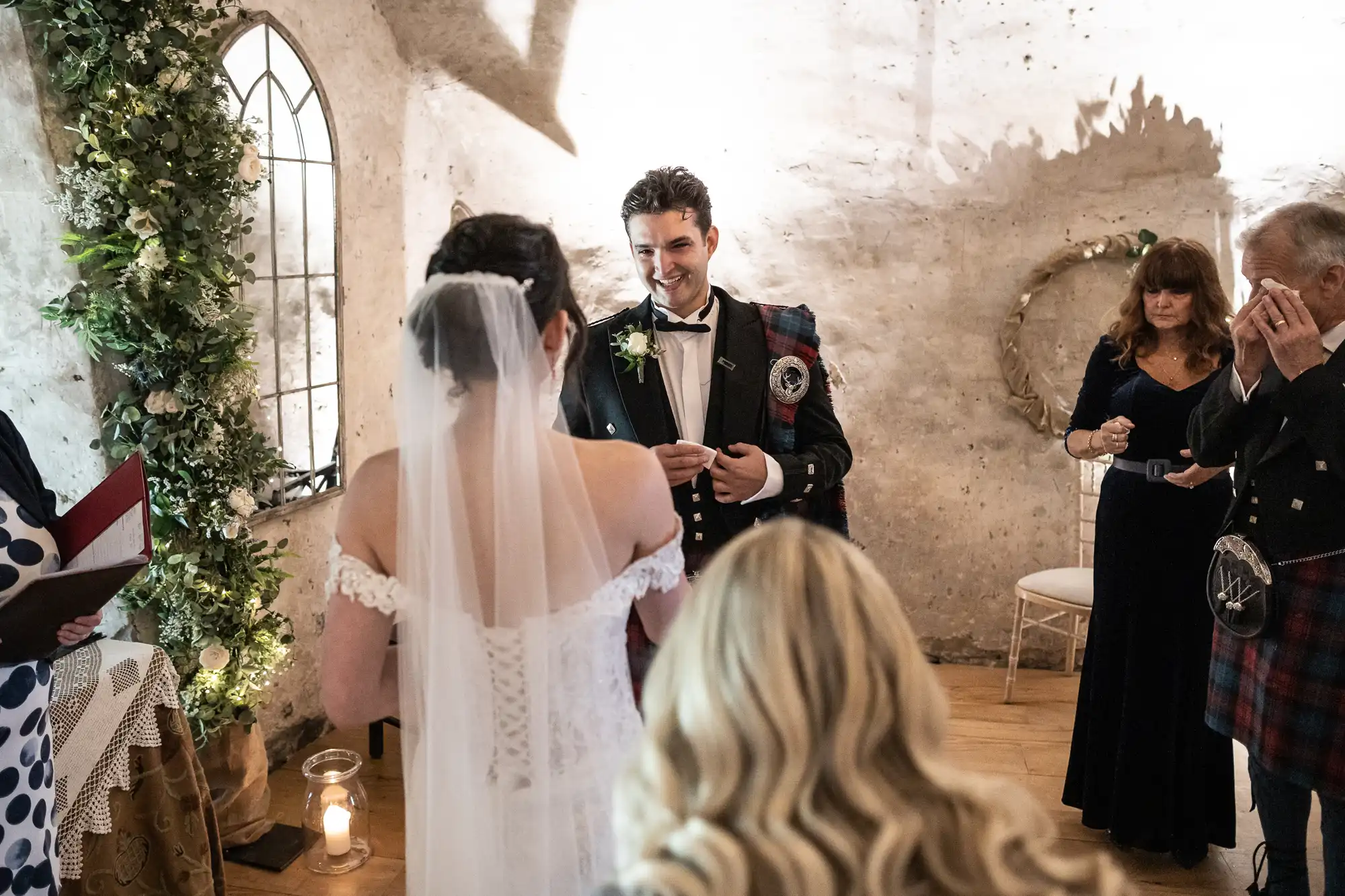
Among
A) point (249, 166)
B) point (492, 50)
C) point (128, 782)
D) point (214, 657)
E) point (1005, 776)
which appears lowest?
point (1005, 776)

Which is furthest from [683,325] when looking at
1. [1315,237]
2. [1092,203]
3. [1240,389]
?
[1092,203]

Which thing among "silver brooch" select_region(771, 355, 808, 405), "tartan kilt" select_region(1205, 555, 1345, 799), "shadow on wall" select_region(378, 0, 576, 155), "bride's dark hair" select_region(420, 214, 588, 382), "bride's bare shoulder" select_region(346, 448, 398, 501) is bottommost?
"tartan kilt" select_region(1205, 555, 1345, 799)

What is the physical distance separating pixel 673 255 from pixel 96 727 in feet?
5.82

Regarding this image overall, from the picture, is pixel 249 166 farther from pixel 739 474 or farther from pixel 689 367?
pixel 739 474

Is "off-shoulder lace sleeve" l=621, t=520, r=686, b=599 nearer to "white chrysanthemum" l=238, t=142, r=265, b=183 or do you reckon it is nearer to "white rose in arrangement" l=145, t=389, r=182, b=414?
"white rose in arrangement" l=145, t=389, r=182, b=414

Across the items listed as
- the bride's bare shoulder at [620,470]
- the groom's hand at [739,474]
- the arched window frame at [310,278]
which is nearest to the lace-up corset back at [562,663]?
the bride's bare shoulder at [620,470]

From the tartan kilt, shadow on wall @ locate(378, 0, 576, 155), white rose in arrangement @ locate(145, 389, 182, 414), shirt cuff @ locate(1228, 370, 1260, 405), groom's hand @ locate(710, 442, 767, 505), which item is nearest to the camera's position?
the tartan kilt

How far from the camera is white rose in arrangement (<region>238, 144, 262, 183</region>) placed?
9.63ft

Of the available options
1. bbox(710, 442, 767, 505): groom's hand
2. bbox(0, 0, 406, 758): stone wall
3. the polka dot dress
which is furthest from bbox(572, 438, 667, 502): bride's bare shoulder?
bbox(0, 0, 406, 758): stone wall

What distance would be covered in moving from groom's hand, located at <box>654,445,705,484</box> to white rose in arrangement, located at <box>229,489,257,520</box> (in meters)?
1.33

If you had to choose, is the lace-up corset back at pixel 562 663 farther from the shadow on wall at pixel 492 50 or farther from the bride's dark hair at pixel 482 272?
the shadow on wall at pixel 492 50

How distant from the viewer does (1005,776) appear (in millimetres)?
3582

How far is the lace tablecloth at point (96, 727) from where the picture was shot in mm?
2367

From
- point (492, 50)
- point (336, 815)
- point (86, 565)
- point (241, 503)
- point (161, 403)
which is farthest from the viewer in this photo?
point (492, 50)
